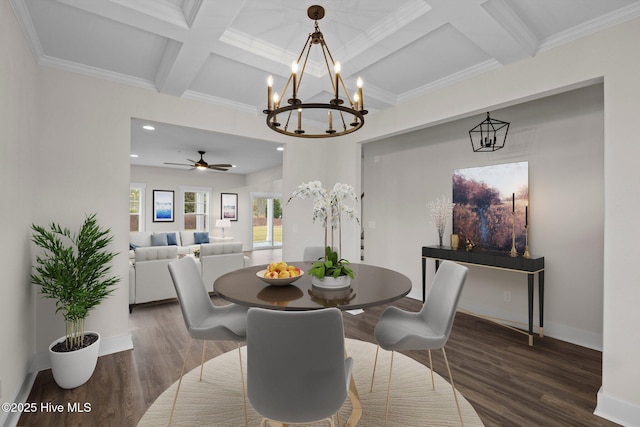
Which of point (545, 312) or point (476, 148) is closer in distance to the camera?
point (545, 312)

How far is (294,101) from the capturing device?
1761mm

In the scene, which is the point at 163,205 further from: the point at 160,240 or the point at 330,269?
the point at 330,269

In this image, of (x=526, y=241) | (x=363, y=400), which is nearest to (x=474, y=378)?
(x=363, y=400)

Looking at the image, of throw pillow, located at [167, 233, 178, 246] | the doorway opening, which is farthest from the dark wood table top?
the doorway opening

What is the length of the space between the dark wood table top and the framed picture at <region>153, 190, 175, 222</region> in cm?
773

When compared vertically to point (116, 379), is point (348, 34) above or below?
above

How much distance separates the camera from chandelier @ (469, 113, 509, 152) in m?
3.49

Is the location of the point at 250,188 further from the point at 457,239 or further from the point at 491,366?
the point at 491,366

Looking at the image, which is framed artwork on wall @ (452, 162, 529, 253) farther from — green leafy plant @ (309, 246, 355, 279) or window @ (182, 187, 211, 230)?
window @ (182, 187, 211, 230)

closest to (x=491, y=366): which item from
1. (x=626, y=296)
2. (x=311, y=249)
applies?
(x=626, y=296)

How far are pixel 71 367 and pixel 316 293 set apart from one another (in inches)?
77.1

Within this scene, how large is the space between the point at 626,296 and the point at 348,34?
260cm

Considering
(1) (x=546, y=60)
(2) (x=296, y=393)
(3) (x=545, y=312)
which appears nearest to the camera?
(2) (x=296, y=393)

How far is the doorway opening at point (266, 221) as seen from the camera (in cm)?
1092
